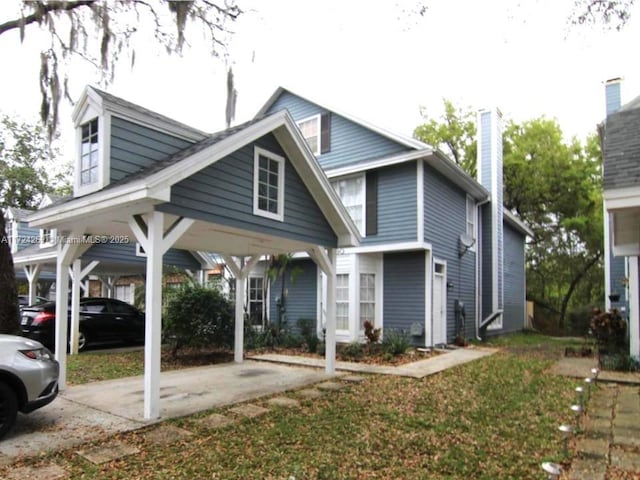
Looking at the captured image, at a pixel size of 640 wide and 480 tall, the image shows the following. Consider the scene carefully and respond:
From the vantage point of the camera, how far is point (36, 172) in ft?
97.3

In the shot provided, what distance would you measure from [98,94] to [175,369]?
5548 mm

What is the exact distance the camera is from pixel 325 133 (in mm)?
14156

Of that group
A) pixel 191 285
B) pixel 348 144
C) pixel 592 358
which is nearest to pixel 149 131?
pixel 191 285

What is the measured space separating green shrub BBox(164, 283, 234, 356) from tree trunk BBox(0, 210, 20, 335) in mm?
2978

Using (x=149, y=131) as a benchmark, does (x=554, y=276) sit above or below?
below

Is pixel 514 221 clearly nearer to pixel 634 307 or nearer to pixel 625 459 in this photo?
pixel 634 307

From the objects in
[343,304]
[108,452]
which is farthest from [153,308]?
[343,304]

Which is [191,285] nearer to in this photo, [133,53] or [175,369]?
[175,369]

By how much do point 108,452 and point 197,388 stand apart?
2.91 metres

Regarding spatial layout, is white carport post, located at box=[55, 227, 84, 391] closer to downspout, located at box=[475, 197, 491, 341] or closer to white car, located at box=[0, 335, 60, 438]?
white car, located at box=[0, 335, 60, 438]

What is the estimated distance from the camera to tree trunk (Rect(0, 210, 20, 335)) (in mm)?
7754

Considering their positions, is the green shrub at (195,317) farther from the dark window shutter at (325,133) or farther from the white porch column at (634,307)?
the white porch column at (634,307)

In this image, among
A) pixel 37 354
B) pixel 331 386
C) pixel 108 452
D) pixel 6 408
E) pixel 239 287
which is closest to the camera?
pixel 108 452

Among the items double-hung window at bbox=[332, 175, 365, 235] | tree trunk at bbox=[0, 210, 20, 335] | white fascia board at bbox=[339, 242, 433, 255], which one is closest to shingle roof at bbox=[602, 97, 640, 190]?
white fascia board at bbox=[339, 242, 433, 255]
